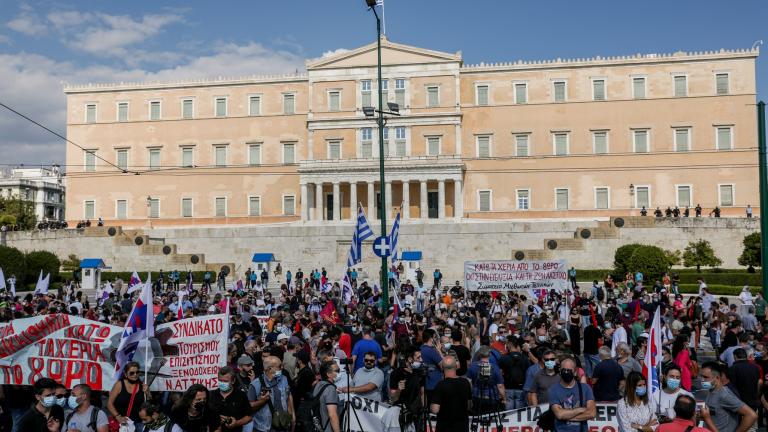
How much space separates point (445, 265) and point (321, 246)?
7.85m

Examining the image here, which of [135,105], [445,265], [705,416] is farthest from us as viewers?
[135,105]

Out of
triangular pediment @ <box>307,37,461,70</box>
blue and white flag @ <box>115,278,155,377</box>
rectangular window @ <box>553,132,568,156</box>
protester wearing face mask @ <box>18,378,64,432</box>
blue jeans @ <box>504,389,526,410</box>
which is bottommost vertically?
blue jeans @ <box>504,389,526,410</box>

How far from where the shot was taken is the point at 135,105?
57281 mm

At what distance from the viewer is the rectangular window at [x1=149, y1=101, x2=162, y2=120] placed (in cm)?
5700

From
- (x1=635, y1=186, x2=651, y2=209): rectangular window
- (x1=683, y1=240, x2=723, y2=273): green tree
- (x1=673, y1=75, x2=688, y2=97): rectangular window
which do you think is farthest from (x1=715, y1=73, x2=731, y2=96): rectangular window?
(x1=683, y1=240, x2=723, y2=273): green tree

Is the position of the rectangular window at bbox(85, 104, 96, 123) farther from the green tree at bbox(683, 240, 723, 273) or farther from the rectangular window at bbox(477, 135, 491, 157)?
the green tree at bbox(683, 240, 723, 273)

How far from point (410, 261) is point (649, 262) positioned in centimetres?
1353

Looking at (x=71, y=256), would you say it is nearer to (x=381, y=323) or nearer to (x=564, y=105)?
(x=564, y=105)

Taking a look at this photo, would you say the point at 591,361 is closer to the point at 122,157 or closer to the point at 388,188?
the point at 388,188

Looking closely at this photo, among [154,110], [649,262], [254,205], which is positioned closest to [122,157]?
[154,110]

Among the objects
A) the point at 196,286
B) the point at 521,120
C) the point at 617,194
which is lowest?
the point at 196,286

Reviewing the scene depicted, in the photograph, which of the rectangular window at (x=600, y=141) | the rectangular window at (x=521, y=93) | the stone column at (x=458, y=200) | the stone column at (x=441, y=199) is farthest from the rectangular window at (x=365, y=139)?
the rectangular window at (x=600, y=141)

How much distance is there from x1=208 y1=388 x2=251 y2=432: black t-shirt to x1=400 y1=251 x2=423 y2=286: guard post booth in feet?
109

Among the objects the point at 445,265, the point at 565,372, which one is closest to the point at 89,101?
the point at 445,265
